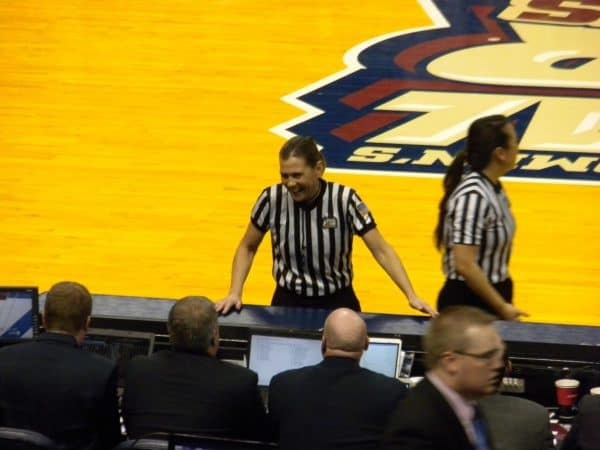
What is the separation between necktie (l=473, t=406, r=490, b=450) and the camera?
123 inches

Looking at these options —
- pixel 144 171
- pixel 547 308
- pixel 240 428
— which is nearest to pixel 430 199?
pixel 547 308

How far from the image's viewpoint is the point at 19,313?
5.09 m

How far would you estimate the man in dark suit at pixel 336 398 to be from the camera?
12.6ft

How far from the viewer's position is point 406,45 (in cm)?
1170

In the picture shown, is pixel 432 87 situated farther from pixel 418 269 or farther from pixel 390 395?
pixel 390 395

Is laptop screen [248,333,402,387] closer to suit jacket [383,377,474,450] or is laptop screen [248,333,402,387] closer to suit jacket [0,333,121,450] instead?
suit jacket [0,333,121,450]

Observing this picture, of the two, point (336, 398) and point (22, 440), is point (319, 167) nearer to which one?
point (336, 398)

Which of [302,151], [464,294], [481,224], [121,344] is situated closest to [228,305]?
[121,344]

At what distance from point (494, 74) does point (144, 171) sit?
336 centimetres

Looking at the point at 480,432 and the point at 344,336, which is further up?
the point at 344,336

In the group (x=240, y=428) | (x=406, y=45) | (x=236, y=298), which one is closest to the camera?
(x=240, y=428)

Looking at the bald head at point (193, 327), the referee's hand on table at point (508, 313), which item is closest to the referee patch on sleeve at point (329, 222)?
the referee's hand on table at point (508, 313)

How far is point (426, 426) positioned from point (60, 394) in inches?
65.8

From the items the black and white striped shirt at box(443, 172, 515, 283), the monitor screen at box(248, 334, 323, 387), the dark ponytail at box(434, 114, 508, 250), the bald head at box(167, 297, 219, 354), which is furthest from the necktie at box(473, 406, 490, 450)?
the dark ponytail at box(434, 114, 508, 250)
